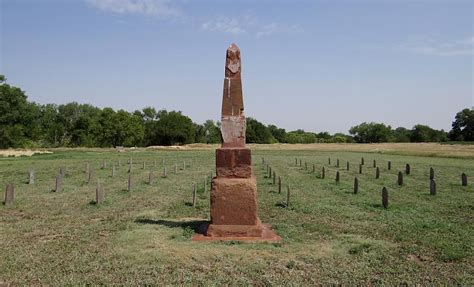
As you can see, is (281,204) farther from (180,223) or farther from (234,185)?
(234,185)

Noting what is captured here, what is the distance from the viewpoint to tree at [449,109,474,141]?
11775 centimetres

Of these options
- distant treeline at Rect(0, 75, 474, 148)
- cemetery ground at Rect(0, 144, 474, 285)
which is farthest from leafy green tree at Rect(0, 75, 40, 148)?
cemetery ground at Rect(0, 144, 474, 285)

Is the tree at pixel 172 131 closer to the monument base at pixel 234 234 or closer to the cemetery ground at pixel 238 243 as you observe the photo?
the cemetery ground at pixel 238 243

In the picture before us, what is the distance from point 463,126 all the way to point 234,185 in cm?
13264

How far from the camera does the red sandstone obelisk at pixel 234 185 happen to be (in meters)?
10.5

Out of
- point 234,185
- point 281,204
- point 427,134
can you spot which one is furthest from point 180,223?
point 427,134

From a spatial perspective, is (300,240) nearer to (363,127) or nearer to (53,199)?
(53,199)

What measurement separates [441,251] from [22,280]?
30.8 feet

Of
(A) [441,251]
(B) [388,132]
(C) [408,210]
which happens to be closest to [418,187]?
(C) [408,210]

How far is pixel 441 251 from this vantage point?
9.45 metres

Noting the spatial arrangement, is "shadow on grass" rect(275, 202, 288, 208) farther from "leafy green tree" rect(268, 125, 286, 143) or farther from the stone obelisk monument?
"leafy green tree" rect(268, 125, 286, 143)

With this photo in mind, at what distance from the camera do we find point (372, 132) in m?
153

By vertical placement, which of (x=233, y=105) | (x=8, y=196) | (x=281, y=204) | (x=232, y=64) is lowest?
(x=281, y=204)

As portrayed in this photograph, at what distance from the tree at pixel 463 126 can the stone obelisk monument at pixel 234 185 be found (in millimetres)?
127130
